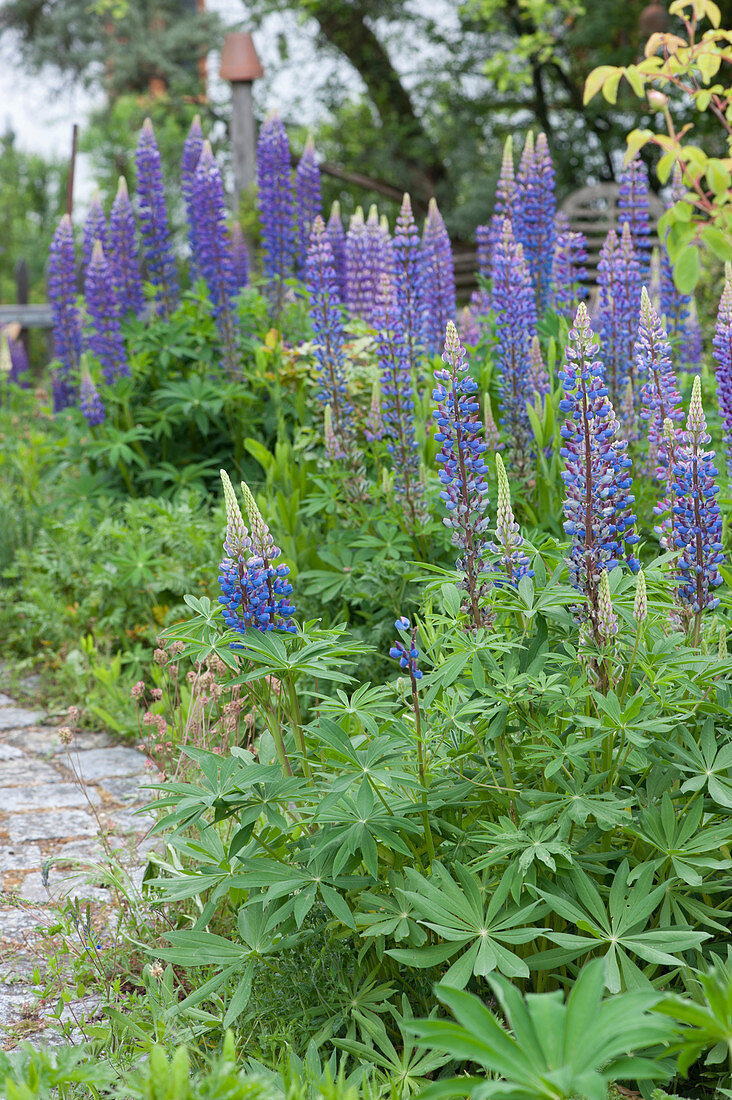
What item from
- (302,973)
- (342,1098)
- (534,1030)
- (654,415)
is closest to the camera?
(534,1030)

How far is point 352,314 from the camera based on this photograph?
551 cm

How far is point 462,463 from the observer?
8.07 feet

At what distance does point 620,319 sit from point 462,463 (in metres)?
1.86

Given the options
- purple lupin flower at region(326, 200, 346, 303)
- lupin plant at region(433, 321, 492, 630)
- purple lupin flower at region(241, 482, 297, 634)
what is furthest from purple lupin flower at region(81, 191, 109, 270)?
purple lupin flower at region(241, 482, 297, 634)

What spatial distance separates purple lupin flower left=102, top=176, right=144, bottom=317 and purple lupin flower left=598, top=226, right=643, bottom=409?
276 centimetres

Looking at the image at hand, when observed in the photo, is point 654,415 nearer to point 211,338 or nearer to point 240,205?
point 211,338

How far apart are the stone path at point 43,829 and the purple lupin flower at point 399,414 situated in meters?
1.33

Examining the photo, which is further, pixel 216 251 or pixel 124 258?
pixel 124 258

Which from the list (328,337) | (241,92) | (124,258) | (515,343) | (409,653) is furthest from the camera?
(241,92)

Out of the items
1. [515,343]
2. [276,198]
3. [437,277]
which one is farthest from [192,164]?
[515,343]

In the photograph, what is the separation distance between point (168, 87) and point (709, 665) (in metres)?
14.6

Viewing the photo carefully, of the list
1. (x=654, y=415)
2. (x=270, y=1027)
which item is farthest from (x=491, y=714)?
(x=654, y=415)

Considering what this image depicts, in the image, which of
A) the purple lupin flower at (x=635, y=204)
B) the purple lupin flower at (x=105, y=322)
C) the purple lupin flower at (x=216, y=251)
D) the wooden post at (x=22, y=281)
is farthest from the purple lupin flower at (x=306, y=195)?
the wooden post at (x=22, y=281)

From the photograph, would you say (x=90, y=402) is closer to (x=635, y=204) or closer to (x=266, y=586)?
(x=635, y=204)
